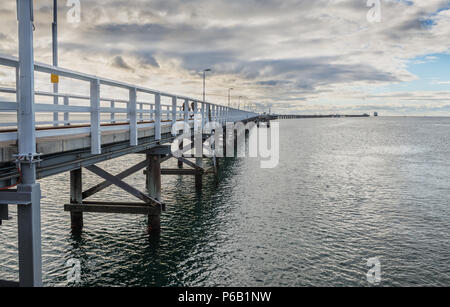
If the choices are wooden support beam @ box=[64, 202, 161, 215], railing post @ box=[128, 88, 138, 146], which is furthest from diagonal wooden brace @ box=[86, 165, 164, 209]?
railing post @ box=[128, 88, 138, 146]

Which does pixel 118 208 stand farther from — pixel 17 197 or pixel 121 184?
pixel 17 197

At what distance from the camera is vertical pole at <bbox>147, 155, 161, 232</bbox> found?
1202cm

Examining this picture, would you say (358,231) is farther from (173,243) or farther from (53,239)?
(53,239)

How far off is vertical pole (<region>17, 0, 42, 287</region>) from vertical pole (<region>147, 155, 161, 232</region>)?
22.9 ft

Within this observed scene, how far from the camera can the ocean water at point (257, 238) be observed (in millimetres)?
9945

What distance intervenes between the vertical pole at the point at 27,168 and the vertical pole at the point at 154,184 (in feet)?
22.9

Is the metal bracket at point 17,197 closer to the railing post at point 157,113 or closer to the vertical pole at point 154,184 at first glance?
the railing post at point 157,113

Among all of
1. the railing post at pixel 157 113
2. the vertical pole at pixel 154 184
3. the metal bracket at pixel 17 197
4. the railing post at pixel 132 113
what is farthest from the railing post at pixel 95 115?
the vertical pole at pixel 154 184

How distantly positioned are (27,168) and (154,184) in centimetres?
713

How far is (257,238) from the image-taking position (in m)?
12.9

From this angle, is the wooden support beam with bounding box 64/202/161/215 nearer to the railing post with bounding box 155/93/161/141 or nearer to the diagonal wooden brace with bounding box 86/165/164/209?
the diagonal wooden brace with bounding box 86/165/164/209
